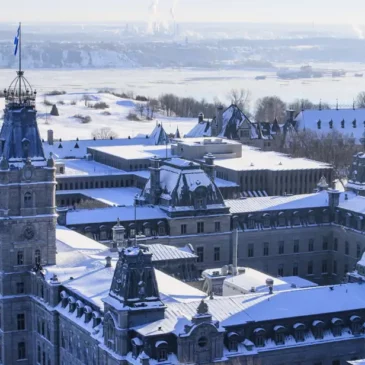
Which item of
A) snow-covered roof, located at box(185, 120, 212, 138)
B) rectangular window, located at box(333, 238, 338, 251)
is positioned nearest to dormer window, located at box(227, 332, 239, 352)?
rectangular window, located at box(333, 238, 338, 251)

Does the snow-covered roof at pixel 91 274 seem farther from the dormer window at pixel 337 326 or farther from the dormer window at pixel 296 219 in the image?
the dormer window at pixel 296 219

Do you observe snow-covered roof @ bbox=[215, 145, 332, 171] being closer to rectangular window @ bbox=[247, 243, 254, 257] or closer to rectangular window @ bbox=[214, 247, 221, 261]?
rectangular window @ bbox=[247, 243, 254, 257]

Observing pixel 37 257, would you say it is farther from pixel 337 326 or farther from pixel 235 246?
pixel 337 326

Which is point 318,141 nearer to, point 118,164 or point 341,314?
point 118,164

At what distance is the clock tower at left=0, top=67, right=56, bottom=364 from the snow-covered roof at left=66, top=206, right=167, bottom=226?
51.3ft

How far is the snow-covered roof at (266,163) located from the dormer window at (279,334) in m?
51.4

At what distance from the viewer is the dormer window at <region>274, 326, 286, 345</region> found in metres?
72.2

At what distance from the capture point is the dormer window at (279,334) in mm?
72250

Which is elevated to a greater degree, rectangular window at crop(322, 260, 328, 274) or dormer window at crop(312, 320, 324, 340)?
dormer window at crop(312, 320, 324, 340)

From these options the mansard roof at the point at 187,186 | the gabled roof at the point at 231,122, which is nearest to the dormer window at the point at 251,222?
the mansard roof at the point at 187,186

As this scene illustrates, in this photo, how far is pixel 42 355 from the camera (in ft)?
276

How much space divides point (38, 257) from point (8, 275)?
7.49 ft

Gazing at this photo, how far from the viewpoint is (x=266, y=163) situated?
429 feet

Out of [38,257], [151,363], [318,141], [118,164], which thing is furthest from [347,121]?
[151,363]
